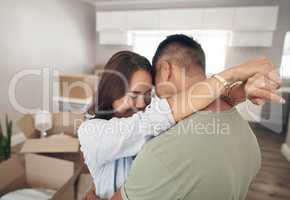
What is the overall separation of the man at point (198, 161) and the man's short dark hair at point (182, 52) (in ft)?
0.56

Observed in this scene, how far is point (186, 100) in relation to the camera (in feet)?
2.00

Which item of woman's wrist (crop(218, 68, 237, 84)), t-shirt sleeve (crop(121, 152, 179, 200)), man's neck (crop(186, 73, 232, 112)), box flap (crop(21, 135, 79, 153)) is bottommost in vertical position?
box flap (crop(21, 135, 79, 153))

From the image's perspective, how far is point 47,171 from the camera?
1643 millimetres

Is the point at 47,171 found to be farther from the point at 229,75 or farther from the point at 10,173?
the point at 229,75

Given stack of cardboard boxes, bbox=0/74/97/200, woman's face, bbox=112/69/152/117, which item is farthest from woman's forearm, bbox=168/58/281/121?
stack of cardboard boxes, bbox=0/74/97/200

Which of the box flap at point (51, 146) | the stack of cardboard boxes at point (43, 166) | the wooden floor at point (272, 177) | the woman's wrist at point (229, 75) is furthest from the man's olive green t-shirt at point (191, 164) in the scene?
the wooden floor at point (272, 177)

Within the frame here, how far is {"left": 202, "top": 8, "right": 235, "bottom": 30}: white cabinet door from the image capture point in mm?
3785

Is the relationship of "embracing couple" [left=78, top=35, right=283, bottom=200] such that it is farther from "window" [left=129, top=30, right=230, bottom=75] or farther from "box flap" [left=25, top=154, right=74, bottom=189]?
"window" [left=129, top=30, right=230, bottom=75]

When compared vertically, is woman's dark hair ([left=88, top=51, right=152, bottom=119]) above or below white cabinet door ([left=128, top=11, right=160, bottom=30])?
below

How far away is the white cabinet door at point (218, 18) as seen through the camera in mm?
3785

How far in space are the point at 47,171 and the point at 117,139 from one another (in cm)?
123

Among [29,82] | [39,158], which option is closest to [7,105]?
[29,82]

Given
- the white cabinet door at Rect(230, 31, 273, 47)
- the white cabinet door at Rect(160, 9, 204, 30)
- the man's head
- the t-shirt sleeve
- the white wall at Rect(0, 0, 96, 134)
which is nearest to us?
the t-shirt sleeve

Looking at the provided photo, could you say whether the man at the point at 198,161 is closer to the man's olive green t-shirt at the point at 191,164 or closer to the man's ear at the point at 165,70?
the man's olive green t-shirt at the point at 191,164
